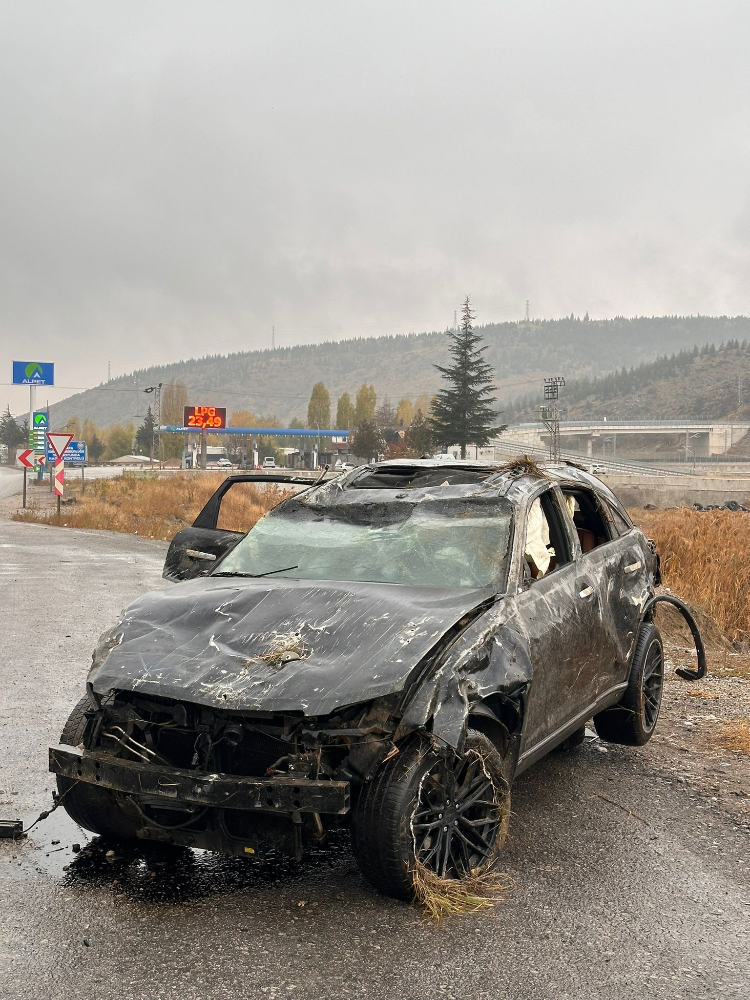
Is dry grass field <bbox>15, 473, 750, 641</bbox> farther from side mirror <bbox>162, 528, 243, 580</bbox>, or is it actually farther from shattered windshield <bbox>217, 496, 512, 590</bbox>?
shattered windshield <bbox>217, 496, 512, 590</bbox>

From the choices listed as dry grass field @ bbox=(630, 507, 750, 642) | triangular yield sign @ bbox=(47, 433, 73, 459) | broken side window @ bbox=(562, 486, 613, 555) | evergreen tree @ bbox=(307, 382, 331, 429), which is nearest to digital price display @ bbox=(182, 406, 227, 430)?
triangular yield sign @ bbox=(47, 433, 73, 459)

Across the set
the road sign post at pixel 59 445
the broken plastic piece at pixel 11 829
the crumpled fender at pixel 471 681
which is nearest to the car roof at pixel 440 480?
the crumpled fender at pixel 471 681

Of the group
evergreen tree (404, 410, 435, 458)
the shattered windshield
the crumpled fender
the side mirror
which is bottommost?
the crumpled fender

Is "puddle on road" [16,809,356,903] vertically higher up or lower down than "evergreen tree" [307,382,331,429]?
lower down

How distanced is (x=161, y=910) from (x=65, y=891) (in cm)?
47

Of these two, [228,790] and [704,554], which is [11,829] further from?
[704,554]

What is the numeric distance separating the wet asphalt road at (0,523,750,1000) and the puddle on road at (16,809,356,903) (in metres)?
0.01

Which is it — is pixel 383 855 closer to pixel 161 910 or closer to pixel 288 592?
pixel 161 910

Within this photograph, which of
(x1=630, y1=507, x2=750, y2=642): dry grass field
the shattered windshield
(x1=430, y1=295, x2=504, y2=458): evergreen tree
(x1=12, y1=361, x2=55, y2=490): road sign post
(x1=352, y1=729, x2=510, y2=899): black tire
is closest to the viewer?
(x1=352, y1=729, x2=510, y2=899): black tire

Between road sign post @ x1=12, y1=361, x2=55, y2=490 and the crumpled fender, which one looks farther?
road sign post @ x1=12, y1=361, x2=55, y2=490

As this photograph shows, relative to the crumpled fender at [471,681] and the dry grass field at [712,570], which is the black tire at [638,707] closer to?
the crumpled fender at [471,681]

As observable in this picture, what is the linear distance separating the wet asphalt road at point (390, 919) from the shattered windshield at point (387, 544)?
132cm

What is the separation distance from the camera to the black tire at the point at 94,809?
4.25 m

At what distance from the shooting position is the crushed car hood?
3.83 metres
